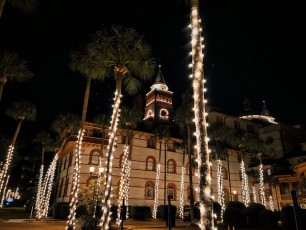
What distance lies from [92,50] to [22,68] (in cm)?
983

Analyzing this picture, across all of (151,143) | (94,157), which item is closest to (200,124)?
(94,157)

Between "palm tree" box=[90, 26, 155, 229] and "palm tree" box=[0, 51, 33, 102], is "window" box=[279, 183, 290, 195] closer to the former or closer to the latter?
"palm tree" box=[90, 26, 155, 229]

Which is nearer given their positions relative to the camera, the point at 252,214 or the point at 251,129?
the point at 252,214

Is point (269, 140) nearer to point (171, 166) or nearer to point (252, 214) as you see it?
point (171, 166)

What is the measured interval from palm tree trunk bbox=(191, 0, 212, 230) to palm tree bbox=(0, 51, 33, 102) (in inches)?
661

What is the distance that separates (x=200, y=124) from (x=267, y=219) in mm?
18253

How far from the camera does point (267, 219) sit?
21484 millimetres

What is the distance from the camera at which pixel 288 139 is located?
55625 millimetres

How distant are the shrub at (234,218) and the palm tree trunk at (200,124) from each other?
17.5 m

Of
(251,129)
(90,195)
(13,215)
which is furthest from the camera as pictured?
(251,129)

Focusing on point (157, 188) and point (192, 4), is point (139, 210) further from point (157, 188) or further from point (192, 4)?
point (192, 4)

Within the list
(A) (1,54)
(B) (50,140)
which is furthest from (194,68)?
(B) (50,140)

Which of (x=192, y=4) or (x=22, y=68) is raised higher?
(x=22, y=68)

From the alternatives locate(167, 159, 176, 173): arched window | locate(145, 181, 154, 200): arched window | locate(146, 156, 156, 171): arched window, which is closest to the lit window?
locate(146, 156, 156, 171): arched window
